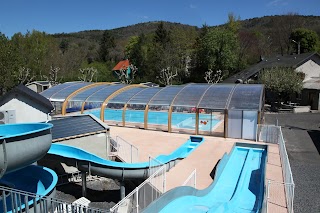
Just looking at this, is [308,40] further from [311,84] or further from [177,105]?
[177,105]

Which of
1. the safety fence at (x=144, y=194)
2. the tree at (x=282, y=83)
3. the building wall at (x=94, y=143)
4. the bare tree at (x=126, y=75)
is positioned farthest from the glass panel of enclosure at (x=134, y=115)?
the bare tree at (x=126, y=75)

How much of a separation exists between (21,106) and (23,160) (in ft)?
29.8

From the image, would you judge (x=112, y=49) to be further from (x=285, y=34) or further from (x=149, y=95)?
(x=149, y=95)

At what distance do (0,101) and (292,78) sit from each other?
1054 inches

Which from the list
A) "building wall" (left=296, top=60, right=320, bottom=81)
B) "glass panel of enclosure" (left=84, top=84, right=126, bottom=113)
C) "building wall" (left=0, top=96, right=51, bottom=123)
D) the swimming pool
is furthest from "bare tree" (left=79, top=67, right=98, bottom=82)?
"building wall" (left=296, top=60, right=320, bottom=81)

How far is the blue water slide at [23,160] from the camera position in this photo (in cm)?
595

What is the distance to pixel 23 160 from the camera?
634cm

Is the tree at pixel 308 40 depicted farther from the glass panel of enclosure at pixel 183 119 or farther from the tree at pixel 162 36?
the glass panel of enclosure at pixel 183 119

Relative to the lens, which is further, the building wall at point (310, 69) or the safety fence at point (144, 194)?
the building wall at point (310, 69)

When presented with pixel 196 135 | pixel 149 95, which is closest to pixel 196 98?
pixel 196 135

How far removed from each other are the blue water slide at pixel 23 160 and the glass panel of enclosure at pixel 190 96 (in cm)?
1109

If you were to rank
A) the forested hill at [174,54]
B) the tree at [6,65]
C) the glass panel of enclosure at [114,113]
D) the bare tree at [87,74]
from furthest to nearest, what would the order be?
1. the bare tree at [87,74]
2. the forested hill at [174,54]
3. the tree at [6,65]
4. the glass panel of enclosure at [114,113]

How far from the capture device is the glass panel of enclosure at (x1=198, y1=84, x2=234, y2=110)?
56.8 ft

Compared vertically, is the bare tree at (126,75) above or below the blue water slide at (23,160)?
above
